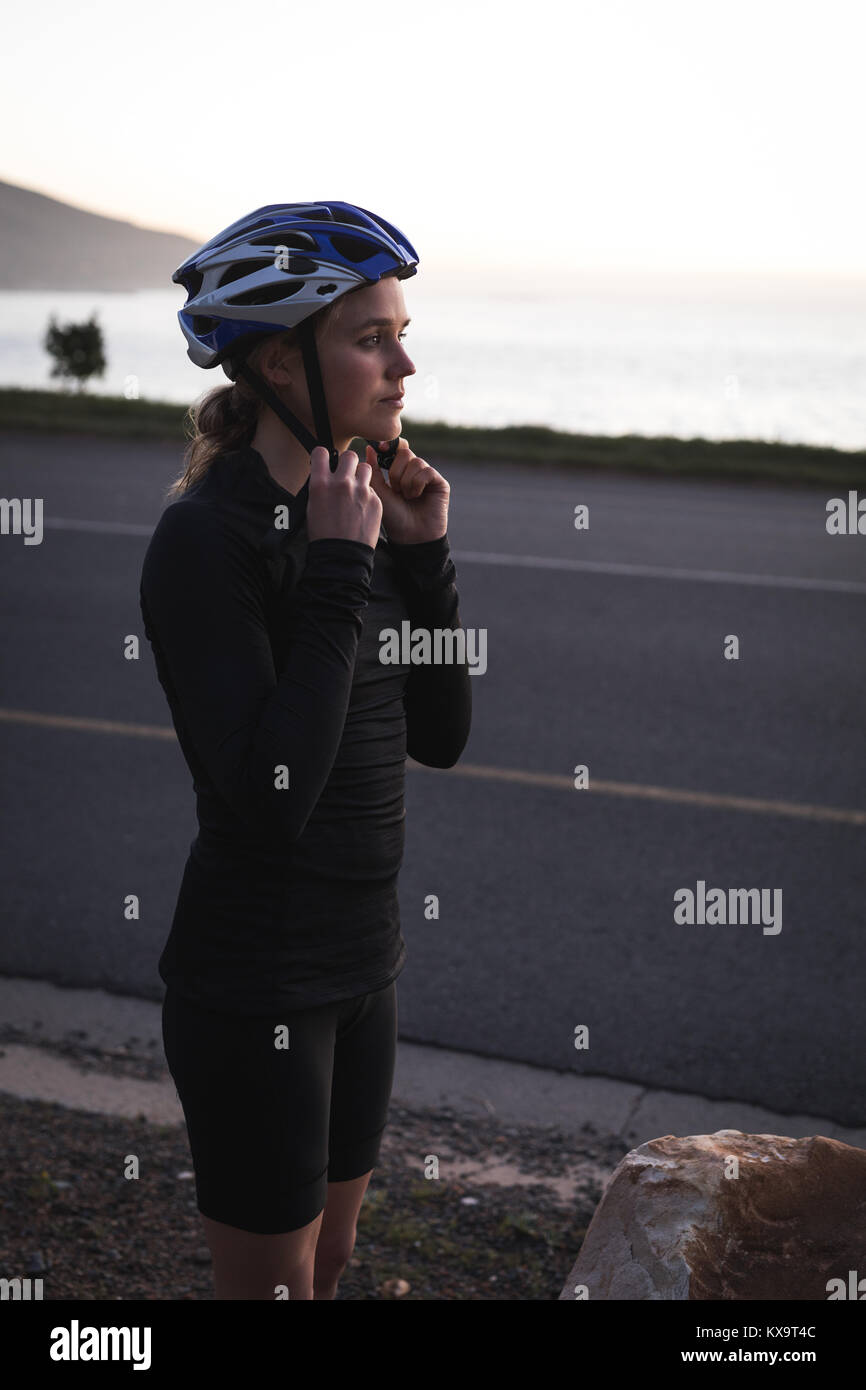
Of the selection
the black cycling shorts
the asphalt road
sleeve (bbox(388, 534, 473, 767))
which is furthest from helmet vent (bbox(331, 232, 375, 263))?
the asphalt road

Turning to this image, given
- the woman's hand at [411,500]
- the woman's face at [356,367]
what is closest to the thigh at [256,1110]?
the woman's hand at [411,500]

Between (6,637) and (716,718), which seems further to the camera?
(6,637)

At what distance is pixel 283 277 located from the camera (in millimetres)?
2307

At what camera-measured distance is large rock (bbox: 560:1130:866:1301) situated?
2408mm

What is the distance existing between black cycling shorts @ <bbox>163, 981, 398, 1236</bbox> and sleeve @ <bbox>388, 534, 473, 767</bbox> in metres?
0.56

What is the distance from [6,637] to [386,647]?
22.7 feet

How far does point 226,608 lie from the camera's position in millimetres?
2068

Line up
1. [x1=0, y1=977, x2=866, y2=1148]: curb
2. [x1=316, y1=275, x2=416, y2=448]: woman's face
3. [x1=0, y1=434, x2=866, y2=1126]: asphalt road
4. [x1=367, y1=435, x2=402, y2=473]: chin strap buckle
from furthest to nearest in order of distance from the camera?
[x1=0, y1=434, x2=866, y2=1126]: asphalt road → [x1=0, y1=977, x2=866, y2=1148]: curb → [x1=367, y1=435, x2=402, y2=473]: chin strap buckle → [x1=316, y1=275, x2=416, y2=448]: woman's face

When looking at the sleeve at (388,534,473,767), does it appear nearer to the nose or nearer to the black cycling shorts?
the nose

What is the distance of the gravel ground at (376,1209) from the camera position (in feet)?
10.9

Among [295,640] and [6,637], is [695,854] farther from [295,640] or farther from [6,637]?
[6,637]

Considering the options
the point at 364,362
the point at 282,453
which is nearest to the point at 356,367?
the point at 364,362

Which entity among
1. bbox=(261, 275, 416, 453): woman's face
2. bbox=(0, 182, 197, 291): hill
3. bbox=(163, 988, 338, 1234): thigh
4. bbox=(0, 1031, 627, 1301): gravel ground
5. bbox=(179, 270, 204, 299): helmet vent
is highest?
bbox=(0, 182, 197, 291): hill
